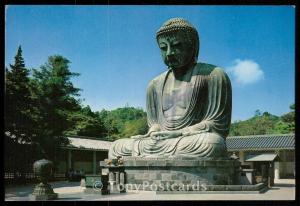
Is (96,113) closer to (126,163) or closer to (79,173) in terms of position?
(79,173)

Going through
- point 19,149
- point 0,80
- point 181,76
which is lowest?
point 19,149

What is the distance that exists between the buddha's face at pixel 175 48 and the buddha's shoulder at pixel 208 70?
50 centimetres

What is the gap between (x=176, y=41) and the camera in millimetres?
13547

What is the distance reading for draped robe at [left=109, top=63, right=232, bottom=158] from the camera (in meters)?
12.3

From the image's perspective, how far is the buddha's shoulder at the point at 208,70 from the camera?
1331cm

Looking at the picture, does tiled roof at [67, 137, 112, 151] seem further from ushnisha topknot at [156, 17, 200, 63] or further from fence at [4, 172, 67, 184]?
ushnisha topknot at [156, 17, 200, 63]

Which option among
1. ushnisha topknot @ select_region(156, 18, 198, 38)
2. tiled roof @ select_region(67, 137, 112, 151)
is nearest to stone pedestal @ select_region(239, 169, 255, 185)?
ushnisha topknot @ select_region(156, 18, 198, 38)

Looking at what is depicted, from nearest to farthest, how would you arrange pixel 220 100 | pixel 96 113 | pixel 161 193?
1. pixel 161 193
2. pixel 220 100
3. pixel 96 113

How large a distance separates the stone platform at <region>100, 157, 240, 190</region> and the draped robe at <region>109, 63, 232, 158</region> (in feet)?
1.70

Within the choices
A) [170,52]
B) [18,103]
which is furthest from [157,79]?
[18,103]

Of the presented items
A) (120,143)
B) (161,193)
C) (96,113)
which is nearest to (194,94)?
(120,143)

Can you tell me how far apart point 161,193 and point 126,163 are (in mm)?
1796

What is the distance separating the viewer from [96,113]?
1209 inches
